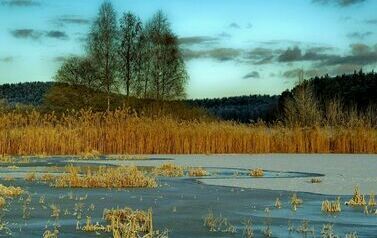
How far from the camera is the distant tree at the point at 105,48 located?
49656 millimetres

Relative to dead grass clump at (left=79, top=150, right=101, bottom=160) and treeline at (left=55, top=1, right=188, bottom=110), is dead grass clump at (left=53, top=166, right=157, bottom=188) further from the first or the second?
treeline at (left=55, top=1, right=188, bottom=110)

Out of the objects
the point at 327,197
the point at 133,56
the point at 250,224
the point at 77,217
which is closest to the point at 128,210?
the point at 77,217

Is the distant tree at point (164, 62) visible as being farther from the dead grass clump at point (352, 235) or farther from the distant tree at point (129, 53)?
the dead grass clump at point (352, 235)

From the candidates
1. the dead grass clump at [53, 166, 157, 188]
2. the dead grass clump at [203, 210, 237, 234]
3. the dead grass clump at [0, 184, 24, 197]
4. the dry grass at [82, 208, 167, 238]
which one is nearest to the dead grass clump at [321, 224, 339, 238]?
the dead grass clump at [203, 210, 237, 234]

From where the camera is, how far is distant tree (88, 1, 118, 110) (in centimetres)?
4966

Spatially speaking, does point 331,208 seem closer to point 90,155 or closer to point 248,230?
point 248,230

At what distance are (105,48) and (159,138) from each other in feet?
88.0

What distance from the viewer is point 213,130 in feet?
80.8

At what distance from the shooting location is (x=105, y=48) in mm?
50031

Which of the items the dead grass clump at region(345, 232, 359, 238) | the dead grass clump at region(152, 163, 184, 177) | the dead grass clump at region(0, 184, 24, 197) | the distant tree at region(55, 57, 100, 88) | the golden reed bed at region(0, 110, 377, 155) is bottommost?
the dead grass clump at region(345, 232, 359, 238)

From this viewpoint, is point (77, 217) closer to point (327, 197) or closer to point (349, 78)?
point (327, 197)

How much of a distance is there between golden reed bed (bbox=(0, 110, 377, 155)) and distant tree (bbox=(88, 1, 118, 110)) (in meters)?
24.2

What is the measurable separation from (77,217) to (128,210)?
628mm

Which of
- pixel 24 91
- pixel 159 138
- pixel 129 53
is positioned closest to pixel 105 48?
pixel 129 53
